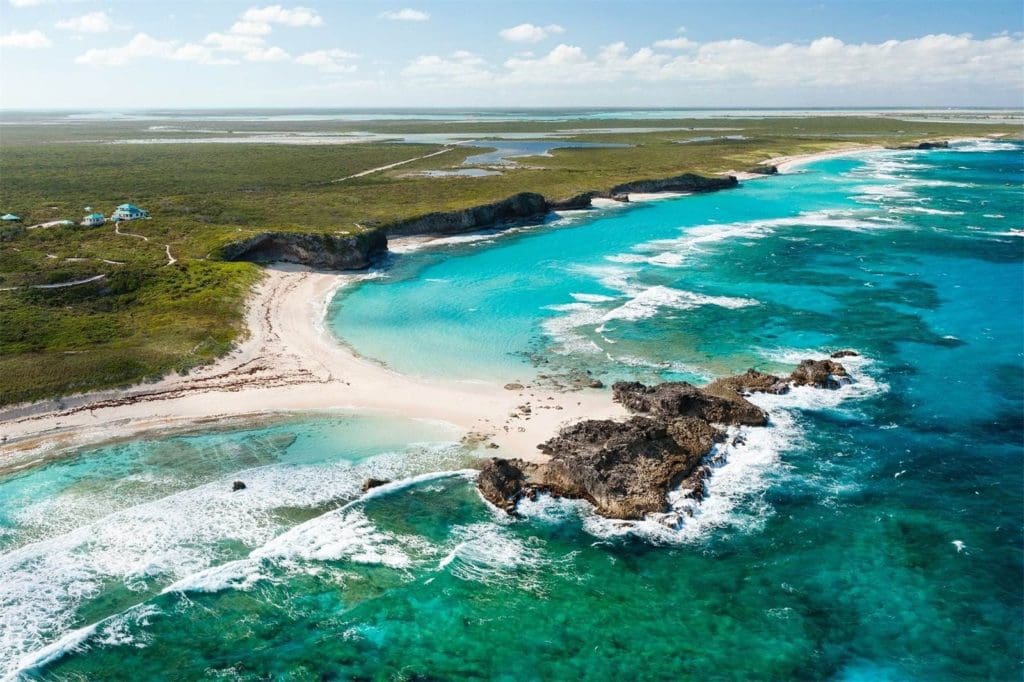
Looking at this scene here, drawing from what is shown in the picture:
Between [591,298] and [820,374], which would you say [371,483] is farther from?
[591,298]

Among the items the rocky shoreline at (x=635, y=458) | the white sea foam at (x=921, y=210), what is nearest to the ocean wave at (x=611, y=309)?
the rocky shoreline at (x=635, y=458)

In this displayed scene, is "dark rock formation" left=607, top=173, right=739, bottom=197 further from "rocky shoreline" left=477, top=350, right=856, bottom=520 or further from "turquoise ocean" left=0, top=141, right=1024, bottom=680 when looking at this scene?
"rocky shoreline" left=477, top=350, right=856, bottom=520

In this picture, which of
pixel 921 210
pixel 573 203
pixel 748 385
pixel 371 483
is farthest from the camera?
pixel 573 203

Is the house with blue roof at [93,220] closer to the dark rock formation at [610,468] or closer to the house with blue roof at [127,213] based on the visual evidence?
the house with blue roof at [127,213]

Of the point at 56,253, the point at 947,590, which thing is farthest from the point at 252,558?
the point at 56,253

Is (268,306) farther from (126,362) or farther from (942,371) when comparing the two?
(942,371)

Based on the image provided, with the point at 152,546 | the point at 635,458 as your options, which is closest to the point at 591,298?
the point at 635,458
